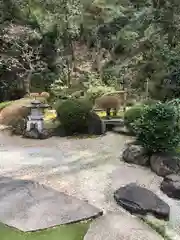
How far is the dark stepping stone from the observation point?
433cm

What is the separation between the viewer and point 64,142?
7.95 m

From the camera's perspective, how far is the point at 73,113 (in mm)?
8383

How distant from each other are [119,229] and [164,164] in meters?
2.17

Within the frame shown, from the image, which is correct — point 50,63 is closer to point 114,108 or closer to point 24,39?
point 24,39

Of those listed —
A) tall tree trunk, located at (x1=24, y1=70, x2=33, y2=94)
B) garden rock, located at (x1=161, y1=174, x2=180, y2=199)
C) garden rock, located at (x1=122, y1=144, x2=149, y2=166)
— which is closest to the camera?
garden rock, located at (x1=161, y1=174, x2=180, y2=199)

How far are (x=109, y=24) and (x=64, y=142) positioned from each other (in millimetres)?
9977

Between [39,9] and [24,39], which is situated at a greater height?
[39,9]

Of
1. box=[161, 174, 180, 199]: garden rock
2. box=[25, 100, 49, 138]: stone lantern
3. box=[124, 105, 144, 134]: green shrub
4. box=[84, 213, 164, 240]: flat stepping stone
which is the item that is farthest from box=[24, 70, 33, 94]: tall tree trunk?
box=[84, 213, 164, 240]: flat stepping stone

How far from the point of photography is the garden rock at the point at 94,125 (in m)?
8.64

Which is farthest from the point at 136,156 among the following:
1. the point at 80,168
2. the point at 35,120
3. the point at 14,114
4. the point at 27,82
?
the point at 27,82

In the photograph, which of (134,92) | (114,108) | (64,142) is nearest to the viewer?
(64,142)

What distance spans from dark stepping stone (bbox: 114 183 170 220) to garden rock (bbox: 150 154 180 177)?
1.02 metres

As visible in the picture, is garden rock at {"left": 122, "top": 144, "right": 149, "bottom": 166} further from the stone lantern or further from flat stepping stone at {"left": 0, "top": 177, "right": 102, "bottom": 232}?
the stone lantern

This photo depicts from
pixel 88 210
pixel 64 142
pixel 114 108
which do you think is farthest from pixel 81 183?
pixel 114 108
